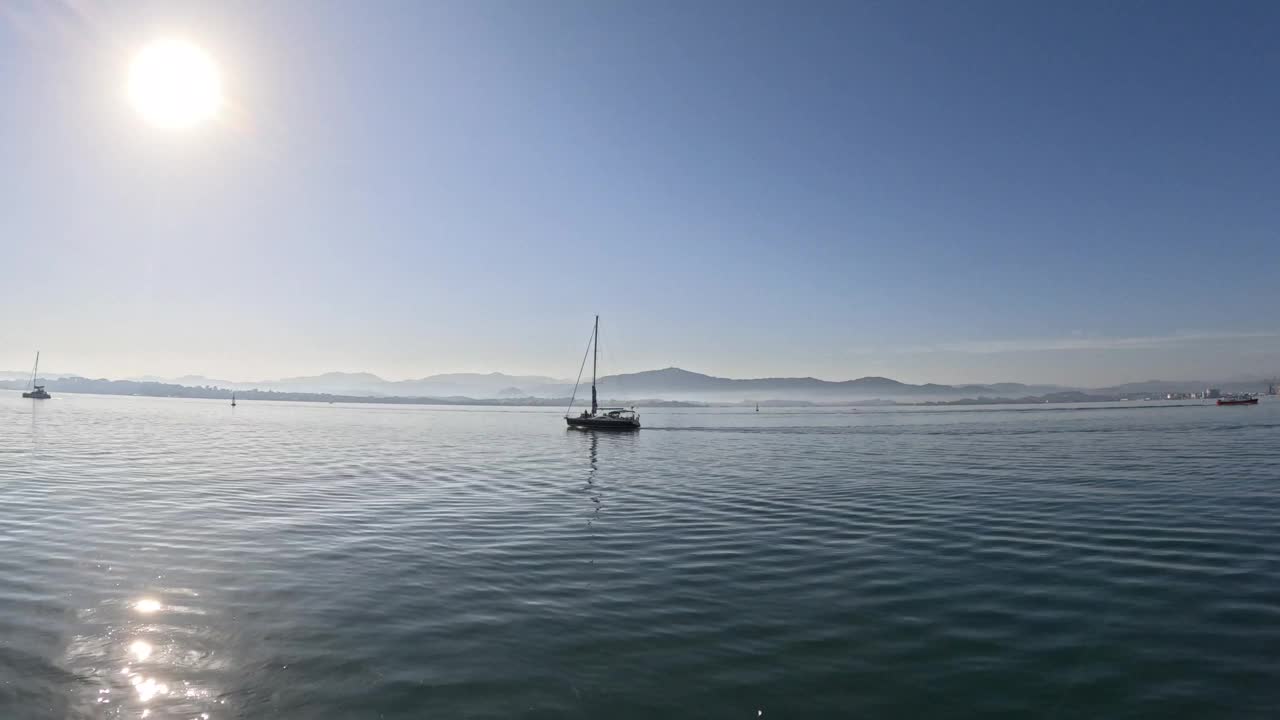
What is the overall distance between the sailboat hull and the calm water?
184 ft

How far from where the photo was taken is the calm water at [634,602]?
7473 millimetres

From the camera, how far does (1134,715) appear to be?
7.00m

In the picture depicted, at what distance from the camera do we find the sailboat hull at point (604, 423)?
81.6 m

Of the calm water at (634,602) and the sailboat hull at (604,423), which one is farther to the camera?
the sailboat hull at (604,423)

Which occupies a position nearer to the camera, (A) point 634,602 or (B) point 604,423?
(A) point 634,602

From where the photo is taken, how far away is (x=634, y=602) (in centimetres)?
1110

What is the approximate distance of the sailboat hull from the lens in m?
81.6

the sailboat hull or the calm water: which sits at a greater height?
the sailboat hull

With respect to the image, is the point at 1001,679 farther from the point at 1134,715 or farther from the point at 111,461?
the point at 111,461

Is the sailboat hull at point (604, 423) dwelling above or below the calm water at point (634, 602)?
above

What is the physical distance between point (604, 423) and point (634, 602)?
71221mm

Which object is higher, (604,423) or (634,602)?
(604,423)

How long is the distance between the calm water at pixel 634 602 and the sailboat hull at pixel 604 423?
56.0 meters

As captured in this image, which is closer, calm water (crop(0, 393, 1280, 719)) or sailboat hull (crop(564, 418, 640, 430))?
calm water (crop(0, 393, 1280, 719))
